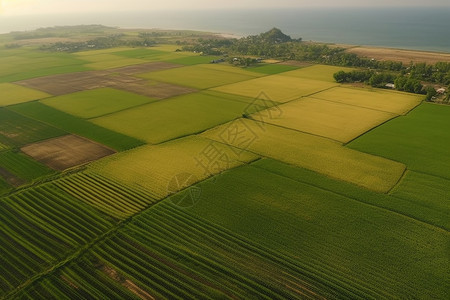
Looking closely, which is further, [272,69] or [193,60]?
[193,60]

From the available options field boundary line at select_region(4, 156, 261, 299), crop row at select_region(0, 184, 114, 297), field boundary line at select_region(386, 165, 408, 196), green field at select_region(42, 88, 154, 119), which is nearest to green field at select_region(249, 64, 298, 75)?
green field at select_region(42, 88, 154, 119)

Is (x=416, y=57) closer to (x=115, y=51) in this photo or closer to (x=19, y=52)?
(x=115, y=51)

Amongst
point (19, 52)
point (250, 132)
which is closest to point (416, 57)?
point (250, 132)

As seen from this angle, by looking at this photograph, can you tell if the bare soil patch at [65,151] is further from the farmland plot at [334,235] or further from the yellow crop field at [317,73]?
the yellow crop field at [317,73]

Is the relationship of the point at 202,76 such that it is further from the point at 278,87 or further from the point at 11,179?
the point at 11,179

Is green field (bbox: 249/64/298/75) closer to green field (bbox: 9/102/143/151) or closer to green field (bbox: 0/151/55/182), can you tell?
green field (bbox: 9/102/143/151)

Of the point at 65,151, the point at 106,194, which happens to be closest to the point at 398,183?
the point at 106,194
